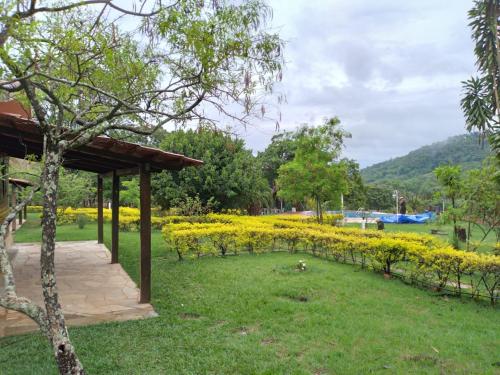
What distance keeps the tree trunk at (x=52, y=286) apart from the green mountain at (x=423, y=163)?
45635 millimetres

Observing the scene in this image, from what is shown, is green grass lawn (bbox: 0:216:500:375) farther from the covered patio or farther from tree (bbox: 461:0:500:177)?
tree (bbox: 461:0:500:177)

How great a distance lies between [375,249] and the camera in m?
8.18

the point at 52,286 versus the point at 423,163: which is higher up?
the point at 423,163

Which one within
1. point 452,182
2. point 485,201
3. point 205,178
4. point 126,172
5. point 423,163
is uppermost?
point 423,163

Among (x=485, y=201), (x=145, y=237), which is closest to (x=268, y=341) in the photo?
(x=145, y=237)

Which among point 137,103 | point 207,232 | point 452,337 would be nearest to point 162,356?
point 137,103

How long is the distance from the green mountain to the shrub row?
37.7m

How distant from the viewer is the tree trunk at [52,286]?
293 cm

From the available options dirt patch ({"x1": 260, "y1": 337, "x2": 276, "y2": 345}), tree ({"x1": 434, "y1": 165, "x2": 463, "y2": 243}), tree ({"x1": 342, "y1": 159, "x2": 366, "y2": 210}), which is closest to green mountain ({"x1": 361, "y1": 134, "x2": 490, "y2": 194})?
tree ({"x1": 342, "y1": 159, "x2": 366, "y2": 210})

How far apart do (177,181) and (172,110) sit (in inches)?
590

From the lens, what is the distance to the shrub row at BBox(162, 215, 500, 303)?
680 cm

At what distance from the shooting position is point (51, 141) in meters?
3.19

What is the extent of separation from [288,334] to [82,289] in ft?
13.1

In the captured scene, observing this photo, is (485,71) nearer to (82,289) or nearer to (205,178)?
(205,178)
